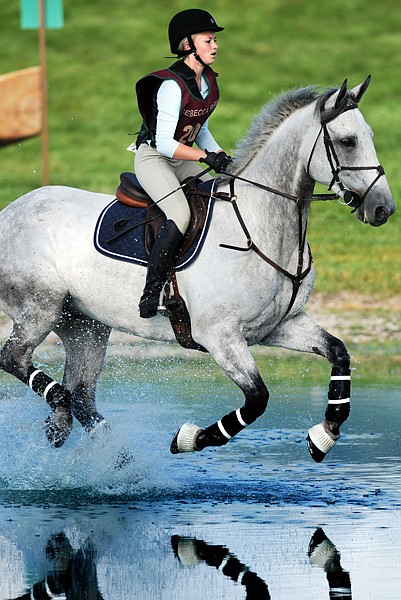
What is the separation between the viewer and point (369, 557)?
7.03 meters

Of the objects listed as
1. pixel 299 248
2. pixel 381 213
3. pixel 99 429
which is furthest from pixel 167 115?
pixel 99 429

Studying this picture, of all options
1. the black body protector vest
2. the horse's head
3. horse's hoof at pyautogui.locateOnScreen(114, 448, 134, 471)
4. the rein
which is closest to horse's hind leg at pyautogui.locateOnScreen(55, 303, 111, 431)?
horse's hoof at pyautogui.locateOnScreen(114, 448, 134, 471)

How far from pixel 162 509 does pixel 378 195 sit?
2070 millimetres

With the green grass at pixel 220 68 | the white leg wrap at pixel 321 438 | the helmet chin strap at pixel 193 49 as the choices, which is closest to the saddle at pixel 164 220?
the helmet chin strap at pixel 193 49

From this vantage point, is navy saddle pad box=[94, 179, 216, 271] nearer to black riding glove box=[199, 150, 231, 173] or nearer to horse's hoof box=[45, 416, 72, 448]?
black riding glove box=[199, 150, 231, 173]

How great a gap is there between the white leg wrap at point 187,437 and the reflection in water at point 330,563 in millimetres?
1395

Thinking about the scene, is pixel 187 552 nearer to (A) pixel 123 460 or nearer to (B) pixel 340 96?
(A) pixel 123 460

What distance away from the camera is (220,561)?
699 centimetres

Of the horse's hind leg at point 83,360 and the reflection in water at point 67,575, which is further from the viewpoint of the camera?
the horse's hind leg at point 83,360

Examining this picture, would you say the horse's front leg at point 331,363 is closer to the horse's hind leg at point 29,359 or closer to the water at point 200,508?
the water at point 200,508

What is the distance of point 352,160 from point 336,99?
352mm

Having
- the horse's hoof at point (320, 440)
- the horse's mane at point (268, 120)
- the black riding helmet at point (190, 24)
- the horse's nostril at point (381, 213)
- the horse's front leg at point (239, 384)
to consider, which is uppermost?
the black riding helmet at point (190, 24)

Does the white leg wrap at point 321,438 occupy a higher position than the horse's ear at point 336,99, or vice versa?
the horse's ear at point 336,99

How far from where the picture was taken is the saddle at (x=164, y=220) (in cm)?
888
